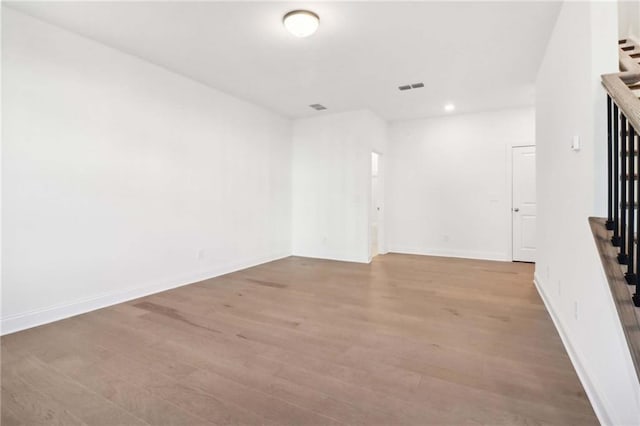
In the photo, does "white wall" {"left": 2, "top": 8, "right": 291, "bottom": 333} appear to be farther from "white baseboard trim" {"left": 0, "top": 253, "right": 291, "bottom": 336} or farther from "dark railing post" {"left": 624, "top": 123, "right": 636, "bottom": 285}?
"dark railing post" {"left": 624, "top": 123, "right": 636, "bottom": 285}

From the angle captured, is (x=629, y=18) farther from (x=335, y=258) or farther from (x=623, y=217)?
(x=335, y=258)

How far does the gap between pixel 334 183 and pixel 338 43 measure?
9.47 feet

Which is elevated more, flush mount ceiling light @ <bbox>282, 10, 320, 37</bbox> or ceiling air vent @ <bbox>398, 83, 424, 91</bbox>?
ceiling air vent @ <bbox>398, 83, 424, 91</bbox>

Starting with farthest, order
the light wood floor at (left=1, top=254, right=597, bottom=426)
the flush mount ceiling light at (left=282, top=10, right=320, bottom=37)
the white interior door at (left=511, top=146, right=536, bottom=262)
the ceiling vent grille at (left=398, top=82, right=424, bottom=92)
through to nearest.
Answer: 1. the white interior door at (left=511, top=146, right=536, bottom=262)
2. the ceiling vent grille at (left=398, top=82, right=424, bottom=92)
3. the flush mount ceiling light at (left=282, top=10, right=320, bottom=37)
4. the light wood floor at (left=1, top=254, right=597, bottom=426)

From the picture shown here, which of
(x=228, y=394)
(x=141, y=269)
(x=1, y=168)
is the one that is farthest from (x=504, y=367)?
(x=1, y=168)

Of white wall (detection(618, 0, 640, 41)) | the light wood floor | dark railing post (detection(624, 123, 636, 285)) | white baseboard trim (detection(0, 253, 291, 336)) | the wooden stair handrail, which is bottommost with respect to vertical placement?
the light wood floor

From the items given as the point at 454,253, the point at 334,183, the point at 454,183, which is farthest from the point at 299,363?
the point at 454,183

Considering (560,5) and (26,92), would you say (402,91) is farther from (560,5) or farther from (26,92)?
(26,92)

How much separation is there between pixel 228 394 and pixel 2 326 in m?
2.24

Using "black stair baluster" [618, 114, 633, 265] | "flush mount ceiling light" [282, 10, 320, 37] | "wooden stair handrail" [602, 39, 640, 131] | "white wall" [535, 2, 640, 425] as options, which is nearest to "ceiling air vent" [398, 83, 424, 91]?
"white wall" [535, 2, 640, 425]

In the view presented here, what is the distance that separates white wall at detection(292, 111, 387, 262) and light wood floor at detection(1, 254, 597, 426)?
208 centimetres

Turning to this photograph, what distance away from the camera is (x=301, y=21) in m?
2.59

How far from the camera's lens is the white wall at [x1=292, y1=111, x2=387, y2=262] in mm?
5469

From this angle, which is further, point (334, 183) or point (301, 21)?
point (334, 183)
